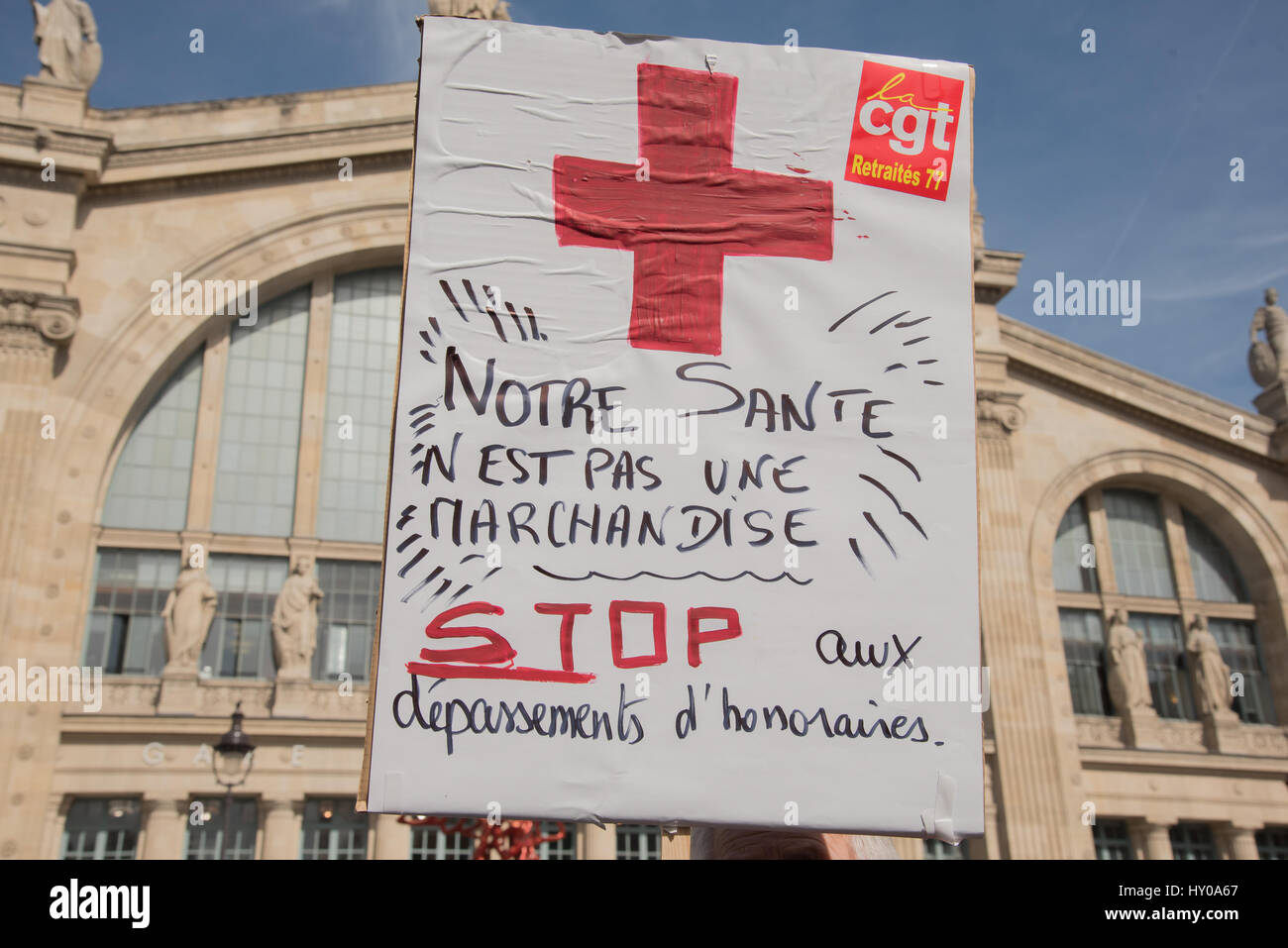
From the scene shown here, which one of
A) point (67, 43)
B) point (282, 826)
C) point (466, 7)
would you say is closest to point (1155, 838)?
point (282, 826)

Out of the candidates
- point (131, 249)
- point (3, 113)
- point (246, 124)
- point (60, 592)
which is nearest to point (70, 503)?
point (60, 592)

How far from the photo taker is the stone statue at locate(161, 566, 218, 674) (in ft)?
70.1

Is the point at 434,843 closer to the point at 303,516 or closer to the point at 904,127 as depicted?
the point at 303,516

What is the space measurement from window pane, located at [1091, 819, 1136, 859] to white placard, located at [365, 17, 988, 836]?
23.6 m

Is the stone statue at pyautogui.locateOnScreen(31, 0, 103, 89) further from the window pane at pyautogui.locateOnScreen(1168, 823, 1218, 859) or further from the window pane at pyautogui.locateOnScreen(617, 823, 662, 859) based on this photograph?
the window pane at pyautogui.locateOnScreen(1168, 823, 1218, 859)

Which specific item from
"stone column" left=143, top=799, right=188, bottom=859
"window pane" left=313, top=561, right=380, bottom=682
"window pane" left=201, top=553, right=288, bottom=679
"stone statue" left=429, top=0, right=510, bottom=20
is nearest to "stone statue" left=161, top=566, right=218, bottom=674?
"window pane" left=201, top=553, right=288, bottom=679

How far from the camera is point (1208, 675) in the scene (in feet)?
85.8

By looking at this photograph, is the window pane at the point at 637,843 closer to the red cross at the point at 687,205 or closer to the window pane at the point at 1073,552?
the window pane at the point at 1073,552

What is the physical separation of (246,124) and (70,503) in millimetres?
8968

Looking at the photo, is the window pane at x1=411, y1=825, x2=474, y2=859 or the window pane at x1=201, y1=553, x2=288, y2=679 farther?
the window pane at x1=201, y1=553, x2=288, y2=679

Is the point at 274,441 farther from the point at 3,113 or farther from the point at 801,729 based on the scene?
the point at 801,729

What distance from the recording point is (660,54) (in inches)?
151

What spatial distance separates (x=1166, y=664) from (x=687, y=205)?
26.2m
